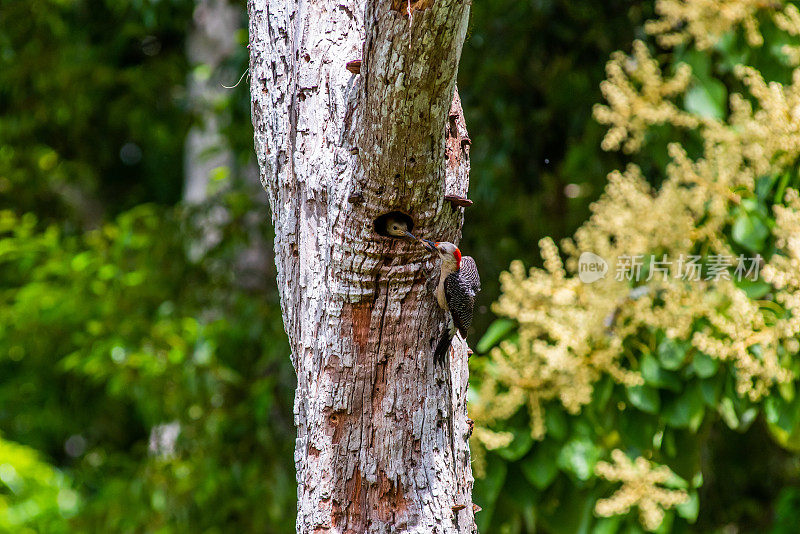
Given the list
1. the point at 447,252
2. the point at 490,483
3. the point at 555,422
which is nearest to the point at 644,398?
the point at 555,422

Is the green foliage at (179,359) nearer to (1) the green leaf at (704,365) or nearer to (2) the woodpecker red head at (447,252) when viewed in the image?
(1) the green leaf at (704,365)

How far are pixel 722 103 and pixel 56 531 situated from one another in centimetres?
306

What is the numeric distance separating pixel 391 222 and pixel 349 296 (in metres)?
0.12

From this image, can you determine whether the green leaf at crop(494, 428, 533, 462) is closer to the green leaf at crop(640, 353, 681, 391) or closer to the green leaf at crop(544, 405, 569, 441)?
the green leaf at crop(544, 405, 569, 441)

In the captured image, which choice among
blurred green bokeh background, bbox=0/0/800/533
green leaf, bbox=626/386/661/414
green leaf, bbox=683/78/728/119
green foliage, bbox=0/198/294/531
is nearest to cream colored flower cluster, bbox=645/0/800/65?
green leaf, bbox=683/78/728/119

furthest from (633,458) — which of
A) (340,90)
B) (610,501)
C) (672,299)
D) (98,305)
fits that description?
(98,305)

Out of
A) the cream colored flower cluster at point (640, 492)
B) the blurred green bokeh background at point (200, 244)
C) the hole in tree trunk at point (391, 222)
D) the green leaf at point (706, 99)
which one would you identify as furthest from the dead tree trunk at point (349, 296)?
the green leaf at point (706, 99)

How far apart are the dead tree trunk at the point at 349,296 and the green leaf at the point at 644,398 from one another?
69 centimetres

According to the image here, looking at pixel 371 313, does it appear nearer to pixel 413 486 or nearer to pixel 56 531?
pixel 413 486

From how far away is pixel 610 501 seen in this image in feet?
5.69

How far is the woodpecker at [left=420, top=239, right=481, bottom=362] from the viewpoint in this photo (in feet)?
3.82

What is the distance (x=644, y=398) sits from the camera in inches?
71.5

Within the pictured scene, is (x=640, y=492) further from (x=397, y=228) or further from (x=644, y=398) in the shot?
(x=397, y=228)

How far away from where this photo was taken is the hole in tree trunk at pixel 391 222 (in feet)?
3.65
